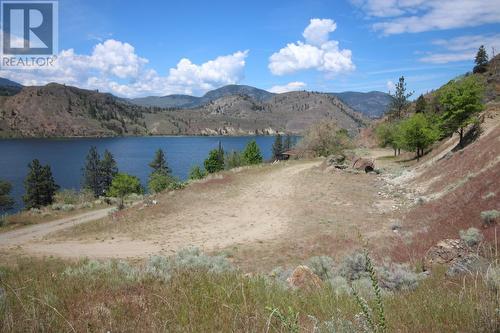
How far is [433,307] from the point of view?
149 inches

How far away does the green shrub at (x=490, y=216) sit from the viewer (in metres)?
11.7

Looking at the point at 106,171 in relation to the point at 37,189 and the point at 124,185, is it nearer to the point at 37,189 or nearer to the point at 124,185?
the point at 124,185

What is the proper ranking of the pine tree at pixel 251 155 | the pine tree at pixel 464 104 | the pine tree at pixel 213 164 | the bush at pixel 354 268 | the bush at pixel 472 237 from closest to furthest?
the bush at pixel 354 268 < the bush at pixel 472 237 < the pine tree at pixel 464 104 < the pine tree at pixel 213 164 < the pine tree at pixel 251 155

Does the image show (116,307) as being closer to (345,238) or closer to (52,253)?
(345,238)

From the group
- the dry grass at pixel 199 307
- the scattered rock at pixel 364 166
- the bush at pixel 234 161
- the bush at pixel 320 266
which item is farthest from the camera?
the bush at pixel 234 161

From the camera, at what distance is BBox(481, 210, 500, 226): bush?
1170 centimetres

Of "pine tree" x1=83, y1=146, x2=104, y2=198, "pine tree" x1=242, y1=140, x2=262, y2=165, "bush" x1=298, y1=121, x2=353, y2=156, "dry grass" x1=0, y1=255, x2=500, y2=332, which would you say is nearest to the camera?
"dry grass" x1=0, y1=255, x2=500, y2=332

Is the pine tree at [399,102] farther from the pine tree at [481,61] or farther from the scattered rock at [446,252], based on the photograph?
the scattered rock at [446,252]

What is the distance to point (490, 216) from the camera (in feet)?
38.8

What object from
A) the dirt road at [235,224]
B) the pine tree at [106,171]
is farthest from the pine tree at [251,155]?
the dirt road at [235,224]

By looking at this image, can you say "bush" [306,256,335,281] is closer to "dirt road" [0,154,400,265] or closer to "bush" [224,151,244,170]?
"dirt road" [0,154,400,265]

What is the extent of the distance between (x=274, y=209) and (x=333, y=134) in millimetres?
35951

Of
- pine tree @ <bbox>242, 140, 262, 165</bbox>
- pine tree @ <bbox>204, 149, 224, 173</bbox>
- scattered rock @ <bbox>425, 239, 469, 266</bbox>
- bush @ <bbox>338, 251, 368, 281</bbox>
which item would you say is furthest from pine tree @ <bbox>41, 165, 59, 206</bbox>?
scattered rock @ <bbox>425, 239, 469, 266</bbox>

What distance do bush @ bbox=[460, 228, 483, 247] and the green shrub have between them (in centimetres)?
89
